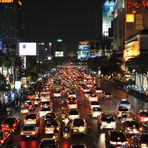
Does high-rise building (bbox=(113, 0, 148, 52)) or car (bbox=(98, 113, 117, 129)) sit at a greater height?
high-rise building (bbox=(113, 0, 148, 52))

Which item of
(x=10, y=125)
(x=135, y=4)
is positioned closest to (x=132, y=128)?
(x=10, y=125)

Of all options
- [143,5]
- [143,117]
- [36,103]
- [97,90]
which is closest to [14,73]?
[97,90]

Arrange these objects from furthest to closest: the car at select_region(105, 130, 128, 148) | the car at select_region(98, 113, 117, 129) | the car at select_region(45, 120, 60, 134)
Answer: the car at select_region(98, 113, 117, 129) → the car at select_region(45, 120, 60, 134) → the car at select_region(105, 130, 128, 148)

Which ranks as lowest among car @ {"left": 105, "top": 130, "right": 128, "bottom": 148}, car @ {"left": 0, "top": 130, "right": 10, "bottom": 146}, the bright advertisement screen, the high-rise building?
car @ {"left": 0, "top": 130, "right": 10, "bottom": 146}

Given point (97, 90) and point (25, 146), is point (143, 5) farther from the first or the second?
point (25, 146)

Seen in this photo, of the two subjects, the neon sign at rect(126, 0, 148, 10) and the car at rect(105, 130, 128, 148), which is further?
the neon sign at rect(126, 0, 148, 10)

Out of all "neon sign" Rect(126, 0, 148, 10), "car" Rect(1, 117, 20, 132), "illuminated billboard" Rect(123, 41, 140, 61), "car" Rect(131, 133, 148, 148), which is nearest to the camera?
"car" Rect(131, 133, 148, 148)

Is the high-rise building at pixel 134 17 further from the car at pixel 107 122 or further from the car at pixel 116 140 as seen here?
the car at pixel 116 140

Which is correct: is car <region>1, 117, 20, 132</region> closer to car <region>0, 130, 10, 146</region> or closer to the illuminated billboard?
car <region>0, 130, 10, 146</region>

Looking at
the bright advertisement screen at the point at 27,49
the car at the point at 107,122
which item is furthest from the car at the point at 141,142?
the bright advertisement screen at the point at 27,49

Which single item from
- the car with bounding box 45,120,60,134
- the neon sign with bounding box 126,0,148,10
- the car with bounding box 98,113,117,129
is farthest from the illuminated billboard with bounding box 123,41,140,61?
the car with bounding box 45,120,60,134

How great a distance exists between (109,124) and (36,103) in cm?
2621

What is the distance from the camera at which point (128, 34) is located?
16288 centimetres

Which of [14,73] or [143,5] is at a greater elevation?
[143,5]
